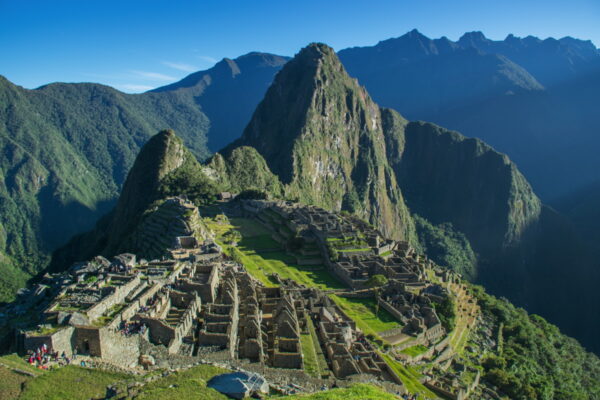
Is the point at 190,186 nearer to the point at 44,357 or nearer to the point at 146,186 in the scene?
the point at 146,186

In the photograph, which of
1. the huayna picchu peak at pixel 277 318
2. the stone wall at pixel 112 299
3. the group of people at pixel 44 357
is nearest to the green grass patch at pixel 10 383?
the huayna picchu peak at pixel 277 318

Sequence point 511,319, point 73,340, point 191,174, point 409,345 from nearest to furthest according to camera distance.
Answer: point 73,340 < point 409,345 < point 511,319 < point 191,174

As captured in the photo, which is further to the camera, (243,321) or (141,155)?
(141,155)

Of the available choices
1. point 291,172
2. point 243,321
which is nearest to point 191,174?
point 291,172

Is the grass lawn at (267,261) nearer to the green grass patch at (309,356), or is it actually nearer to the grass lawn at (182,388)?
the green grass patch at (309,356)

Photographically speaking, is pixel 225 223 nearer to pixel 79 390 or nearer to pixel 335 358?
pixel 335 358

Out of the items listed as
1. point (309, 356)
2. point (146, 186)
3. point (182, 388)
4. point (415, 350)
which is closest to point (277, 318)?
Result: point (309, 356)
